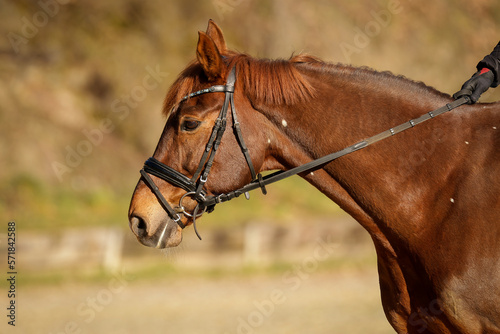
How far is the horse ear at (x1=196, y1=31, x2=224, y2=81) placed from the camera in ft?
10.3

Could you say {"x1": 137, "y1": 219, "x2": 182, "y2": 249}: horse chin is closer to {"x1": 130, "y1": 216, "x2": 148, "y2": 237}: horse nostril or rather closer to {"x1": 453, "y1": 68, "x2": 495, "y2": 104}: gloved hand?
{"x1": 130, "y1": 216, "x2": 148, "y2": 237}: horse nostril

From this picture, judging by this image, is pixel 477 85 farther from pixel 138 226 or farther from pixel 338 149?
pixel 138 226

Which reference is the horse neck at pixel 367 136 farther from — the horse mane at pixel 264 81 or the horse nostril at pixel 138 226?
the horse nostril at pixel 138 226

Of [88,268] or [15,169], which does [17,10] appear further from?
[88,268]

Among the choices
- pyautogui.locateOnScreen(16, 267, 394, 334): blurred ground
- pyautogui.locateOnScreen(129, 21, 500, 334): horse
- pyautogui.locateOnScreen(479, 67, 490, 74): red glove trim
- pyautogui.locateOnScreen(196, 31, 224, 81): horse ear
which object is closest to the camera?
pyautogui.locateOnScreen(129, 21, 500, 334): horse

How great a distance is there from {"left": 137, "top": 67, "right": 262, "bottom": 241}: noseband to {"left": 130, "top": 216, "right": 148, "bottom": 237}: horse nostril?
121 millimetres

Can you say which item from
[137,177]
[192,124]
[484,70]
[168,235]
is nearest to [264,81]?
[192,124]

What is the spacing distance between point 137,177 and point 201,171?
45.8 feet

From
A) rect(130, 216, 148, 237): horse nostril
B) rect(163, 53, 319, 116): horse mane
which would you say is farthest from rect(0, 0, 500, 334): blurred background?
rect(163, 53, 319, 116): horse mane

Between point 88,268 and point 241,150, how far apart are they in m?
9.10

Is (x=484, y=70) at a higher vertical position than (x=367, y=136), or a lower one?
higher

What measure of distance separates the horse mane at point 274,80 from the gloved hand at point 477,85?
0.11m

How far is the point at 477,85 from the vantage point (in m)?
3.25

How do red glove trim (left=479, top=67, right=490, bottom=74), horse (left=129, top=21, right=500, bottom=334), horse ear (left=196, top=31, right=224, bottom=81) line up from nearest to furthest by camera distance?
horse (left=129, top=21, right=500, bottom=334) → horse ear (left=196, top=31, right=224, bottom=81) → red glove trim (left=479, top=67, right=490, bottom=74)
